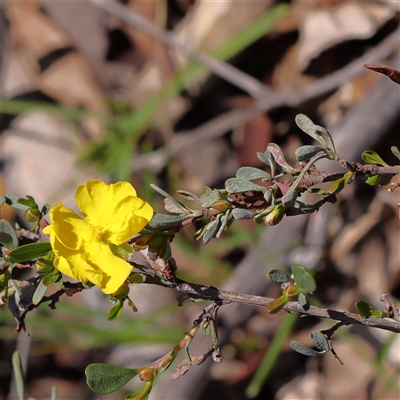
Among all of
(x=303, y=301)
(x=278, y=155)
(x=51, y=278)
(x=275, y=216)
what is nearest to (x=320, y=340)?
(x=303, y=301)

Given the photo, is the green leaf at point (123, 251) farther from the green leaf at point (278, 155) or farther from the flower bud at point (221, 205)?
the green leaf at point (278, 155)

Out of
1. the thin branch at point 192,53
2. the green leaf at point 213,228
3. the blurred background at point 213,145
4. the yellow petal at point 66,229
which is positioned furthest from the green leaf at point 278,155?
the thin branch at point 192,53

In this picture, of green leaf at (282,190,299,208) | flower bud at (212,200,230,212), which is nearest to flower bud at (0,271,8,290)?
flower bud at (212,200,230,212)

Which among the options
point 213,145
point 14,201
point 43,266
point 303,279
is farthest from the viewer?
point 213,145

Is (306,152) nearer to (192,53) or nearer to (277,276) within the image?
(277,276)

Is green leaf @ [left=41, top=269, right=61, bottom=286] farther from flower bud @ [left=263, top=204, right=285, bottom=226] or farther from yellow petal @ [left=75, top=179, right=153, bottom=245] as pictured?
flower bud @ [left=263, top=204, right=285, bottom=226]

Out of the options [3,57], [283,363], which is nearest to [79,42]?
[3,57]
